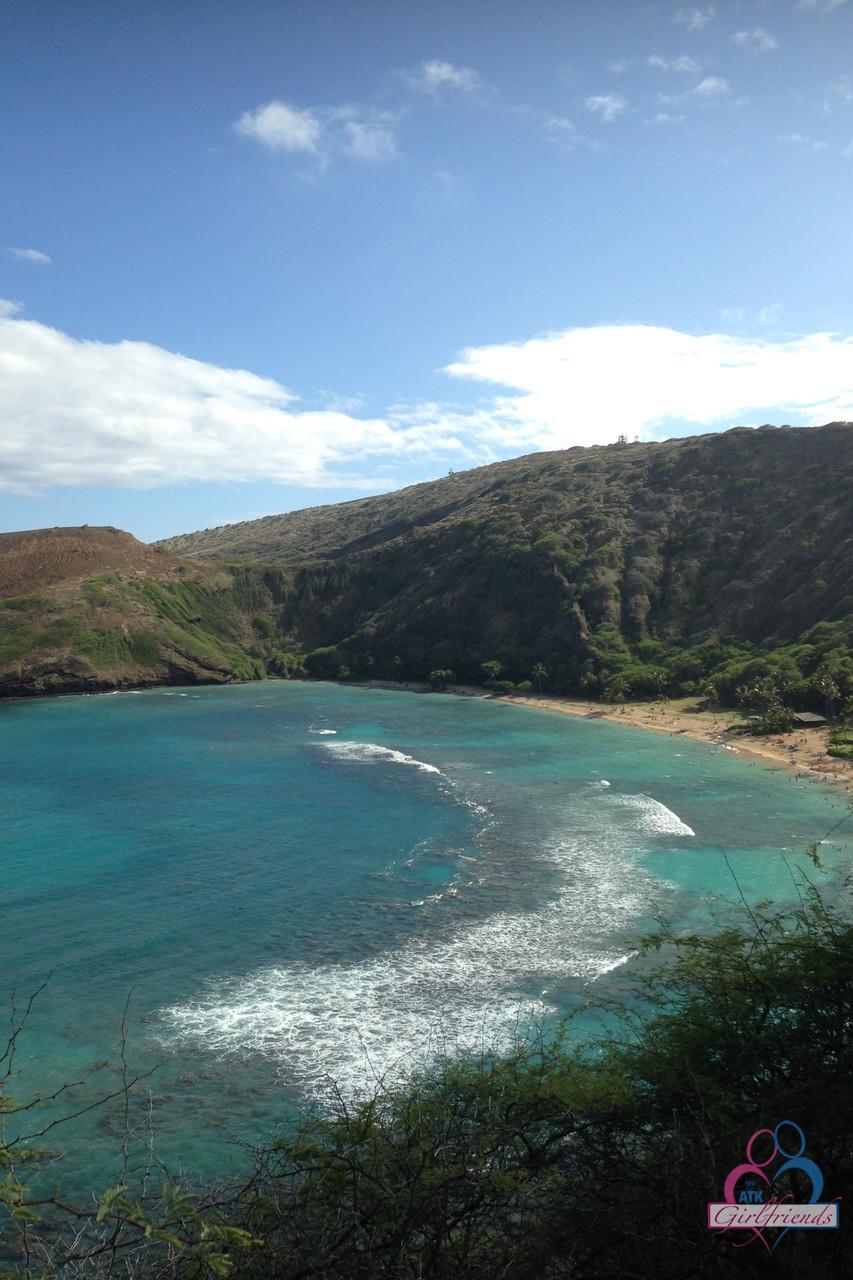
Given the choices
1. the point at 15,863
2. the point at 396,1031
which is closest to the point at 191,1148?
the point at 396,1031

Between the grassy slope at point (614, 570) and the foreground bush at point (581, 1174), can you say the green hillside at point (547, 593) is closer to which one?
the grassy slope at point (614, 570)

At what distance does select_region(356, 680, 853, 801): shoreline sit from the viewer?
55.8 metres

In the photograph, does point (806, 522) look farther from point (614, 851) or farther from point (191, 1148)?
point (191, 1148)

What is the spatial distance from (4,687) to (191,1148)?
92403mm

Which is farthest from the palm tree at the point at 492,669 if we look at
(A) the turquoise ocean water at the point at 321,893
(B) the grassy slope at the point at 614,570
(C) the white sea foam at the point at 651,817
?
(C) the white sea foam at the point at 651,817

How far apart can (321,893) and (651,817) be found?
20332mm

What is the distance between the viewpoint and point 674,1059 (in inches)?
474

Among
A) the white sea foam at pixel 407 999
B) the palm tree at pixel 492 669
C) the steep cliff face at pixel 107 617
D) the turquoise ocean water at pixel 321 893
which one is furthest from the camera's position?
the steep cliff face at pixel 107 617

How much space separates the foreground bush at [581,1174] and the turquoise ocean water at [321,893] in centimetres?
316

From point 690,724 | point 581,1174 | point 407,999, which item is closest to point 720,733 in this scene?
point 690,724

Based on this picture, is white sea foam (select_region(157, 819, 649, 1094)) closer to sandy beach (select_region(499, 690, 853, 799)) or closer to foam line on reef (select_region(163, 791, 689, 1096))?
foam line on reef (select_region(163, 791, 689, 1096))

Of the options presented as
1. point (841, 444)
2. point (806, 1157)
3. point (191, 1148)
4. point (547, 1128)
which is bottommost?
point (191, 1148)

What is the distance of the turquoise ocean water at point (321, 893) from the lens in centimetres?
2194

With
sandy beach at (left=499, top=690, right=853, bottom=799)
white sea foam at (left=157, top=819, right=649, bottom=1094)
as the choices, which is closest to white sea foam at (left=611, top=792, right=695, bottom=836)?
white sea foam at (left=157, top=819, right=649, bottom=1094)
